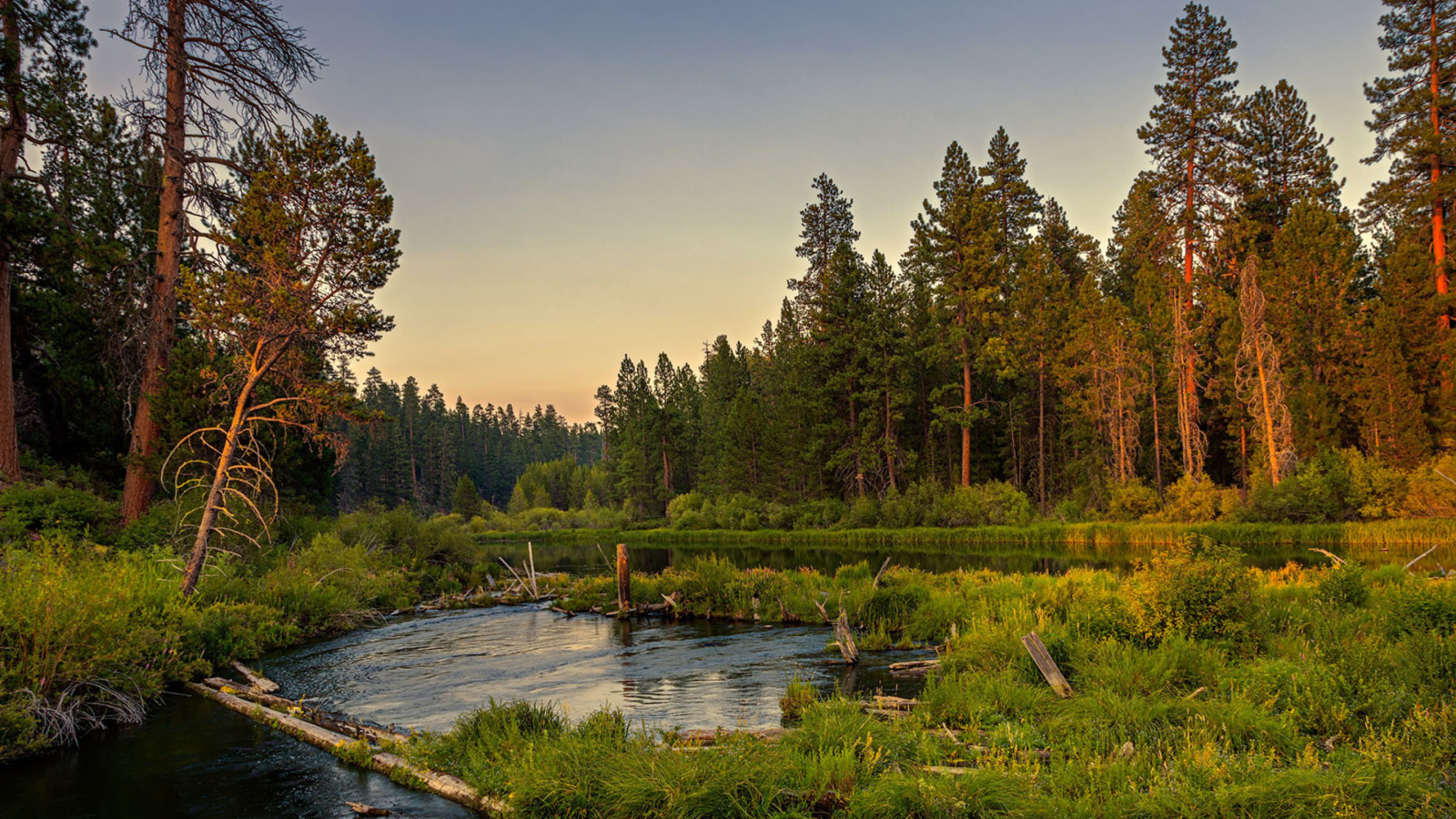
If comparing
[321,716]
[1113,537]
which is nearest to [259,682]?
[321,716]

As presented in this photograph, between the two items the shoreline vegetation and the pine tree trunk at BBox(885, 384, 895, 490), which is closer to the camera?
the shoreline vegetation

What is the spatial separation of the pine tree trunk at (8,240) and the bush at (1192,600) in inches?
1079

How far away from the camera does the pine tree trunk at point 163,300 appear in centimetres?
2148

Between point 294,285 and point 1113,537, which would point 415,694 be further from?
point 1113,537

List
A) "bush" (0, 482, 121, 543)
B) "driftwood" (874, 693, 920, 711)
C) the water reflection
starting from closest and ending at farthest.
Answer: "driftwood" (874, 693, 920, 711) → the water reflection → "bush" (0, 482, 121, 543)

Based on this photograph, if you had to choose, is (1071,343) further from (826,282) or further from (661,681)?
(661,681)

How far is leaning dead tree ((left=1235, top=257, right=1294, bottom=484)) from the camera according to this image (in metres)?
36.7

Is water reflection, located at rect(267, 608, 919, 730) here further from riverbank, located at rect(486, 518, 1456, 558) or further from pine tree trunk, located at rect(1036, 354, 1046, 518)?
pine tree trunk, located at rect(1036, 354, 1046, 518)

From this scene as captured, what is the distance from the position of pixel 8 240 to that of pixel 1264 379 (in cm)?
5010

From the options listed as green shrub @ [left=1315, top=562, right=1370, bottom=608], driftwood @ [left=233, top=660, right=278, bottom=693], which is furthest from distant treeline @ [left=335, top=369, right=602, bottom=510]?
green shrub @ [left=1315, top=562, right=1370, bottom=608]

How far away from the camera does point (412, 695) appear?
1466 centimetres

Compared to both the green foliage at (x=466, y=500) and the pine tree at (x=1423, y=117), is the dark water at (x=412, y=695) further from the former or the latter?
the green foliage at (x=466, y=500)

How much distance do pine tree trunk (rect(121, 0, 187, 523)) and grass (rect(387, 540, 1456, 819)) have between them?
60.9ft

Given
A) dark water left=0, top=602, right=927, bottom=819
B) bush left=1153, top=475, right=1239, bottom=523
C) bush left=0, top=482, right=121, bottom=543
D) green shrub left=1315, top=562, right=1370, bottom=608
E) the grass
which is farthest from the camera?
bush left=1153, top=475, right=1239, bottom=523
